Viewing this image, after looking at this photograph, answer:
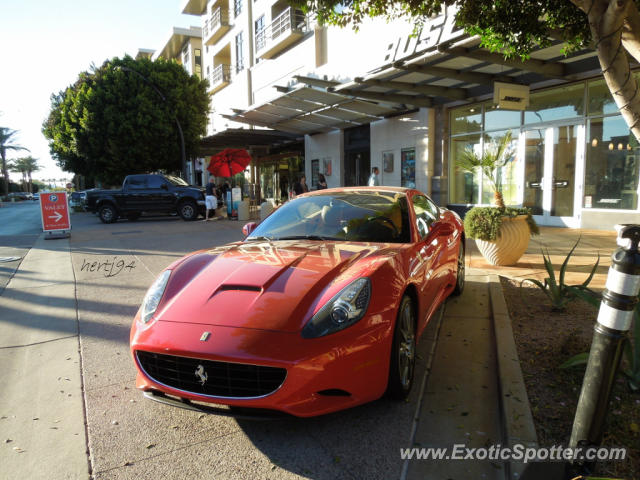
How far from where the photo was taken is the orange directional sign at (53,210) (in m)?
12.2

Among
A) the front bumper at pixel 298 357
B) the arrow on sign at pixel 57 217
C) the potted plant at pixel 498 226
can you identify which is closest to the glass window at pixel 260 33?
the arrow on sign at pixel 57 217

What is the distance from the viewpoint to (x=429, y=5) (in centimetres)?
529

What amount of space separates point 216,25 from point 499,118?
27381 millimetres

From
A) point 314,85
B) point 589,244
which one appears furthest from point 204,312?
point 314,85

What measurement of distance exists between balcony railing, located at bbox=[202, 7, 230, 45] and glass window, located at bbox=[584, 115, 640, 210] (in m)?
29.1

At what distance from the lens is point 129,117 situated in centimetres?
2411

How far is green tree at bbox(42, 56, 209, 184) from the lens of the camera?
24.1 m

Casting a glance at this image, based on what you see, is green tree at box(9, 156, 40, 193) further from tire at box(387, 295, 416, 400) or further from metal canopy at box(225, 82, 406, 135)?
tire at box(387, 295, 416, 400)

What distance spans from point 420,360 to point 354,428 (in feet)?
3.85

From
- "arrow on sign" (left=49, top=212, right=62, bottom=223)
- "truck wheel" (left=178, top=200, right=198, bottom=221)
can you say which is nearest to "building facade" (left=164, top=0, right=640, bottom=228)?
"truck wheel" (left=178, top=200, right=198, bottom=221)

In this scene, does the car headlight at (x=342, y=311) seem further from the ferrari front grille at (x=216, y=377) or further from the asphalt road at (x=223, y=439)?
the asphalt road at (x=223, y=439)

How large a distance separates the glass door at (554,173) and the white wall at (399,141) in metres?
3.79

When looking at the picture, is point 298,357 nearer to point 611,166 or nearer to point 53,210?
point 611,166

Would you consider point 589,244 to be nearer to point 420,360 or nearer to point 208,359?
point 420,360
